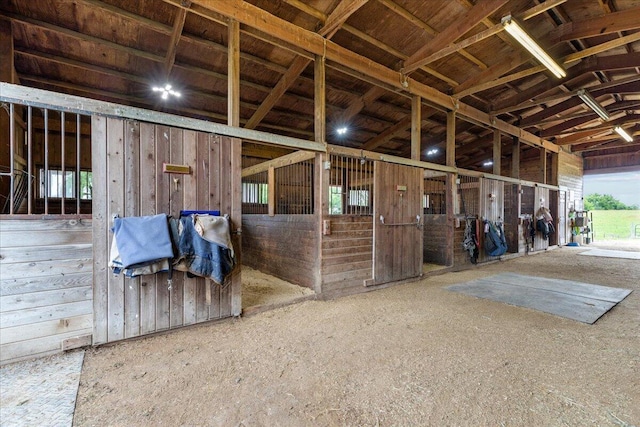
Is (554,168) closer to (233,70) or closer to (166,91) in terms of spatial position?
(233,70)

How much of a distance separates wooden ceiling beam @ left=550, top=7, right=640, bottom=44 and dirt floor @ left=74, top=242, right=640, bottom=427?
3615 mm

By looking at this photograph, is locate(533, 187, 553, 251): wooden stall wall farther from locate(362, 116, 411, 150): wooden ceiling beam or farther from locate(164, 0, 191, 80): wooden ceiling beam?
locate(164, 0, 191, 80): wooden ceiling beam

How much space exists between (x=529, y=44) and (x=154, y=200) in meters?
5.01

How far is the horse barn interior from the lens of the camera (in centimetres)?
229

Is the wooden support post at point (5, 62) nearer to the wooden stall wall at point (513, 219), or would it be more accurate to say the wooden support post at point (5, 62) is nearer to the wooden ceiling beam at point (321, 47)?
the wooden ceiling beam at point (321, 47)

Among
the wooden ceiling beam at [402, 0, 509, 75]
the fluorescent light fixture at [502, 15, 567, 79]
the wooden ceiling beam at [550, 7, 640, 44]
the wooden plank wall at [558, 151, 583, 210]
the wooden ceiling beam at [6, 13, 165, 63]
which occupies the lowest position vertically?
the wooden plank wall at [558, 151, 583, 210]

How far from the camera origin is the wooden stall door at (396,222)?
4289 millimetres

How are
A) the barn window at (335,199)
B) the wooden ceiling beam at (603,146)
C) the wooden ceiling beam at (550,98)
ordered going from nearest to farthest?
the barn window at (335,199) < the wooden ceiling beam at (550,98) < the wooden ceiling beam at (603,146)

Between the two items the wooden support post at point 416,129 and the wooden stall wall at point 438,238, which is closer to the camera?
the wooden support post at point 416,129

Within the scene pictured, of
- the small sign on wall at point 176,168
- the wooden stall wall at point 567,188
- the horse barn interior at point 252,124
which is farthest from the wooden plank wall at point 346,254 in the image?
the wooden stall wall at point 567,188

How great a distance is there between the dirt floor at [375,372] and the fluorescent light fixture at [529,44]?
340 centimetres

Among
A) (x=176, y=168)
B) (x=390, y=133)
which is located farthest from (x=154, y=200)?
(x=390, y=133)

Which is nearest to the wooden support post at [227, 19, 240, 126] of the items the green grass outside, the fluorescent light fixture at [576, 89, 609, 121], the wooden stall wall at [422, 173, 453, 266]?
the wooden stall wall at [422, 173, 453, 266]

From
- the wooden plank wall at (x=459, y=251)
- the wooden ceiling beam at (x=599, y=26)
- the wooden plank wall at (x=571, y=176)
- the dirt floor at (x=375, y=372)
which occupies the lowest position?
the dirt floor at (x=375, y=372)
